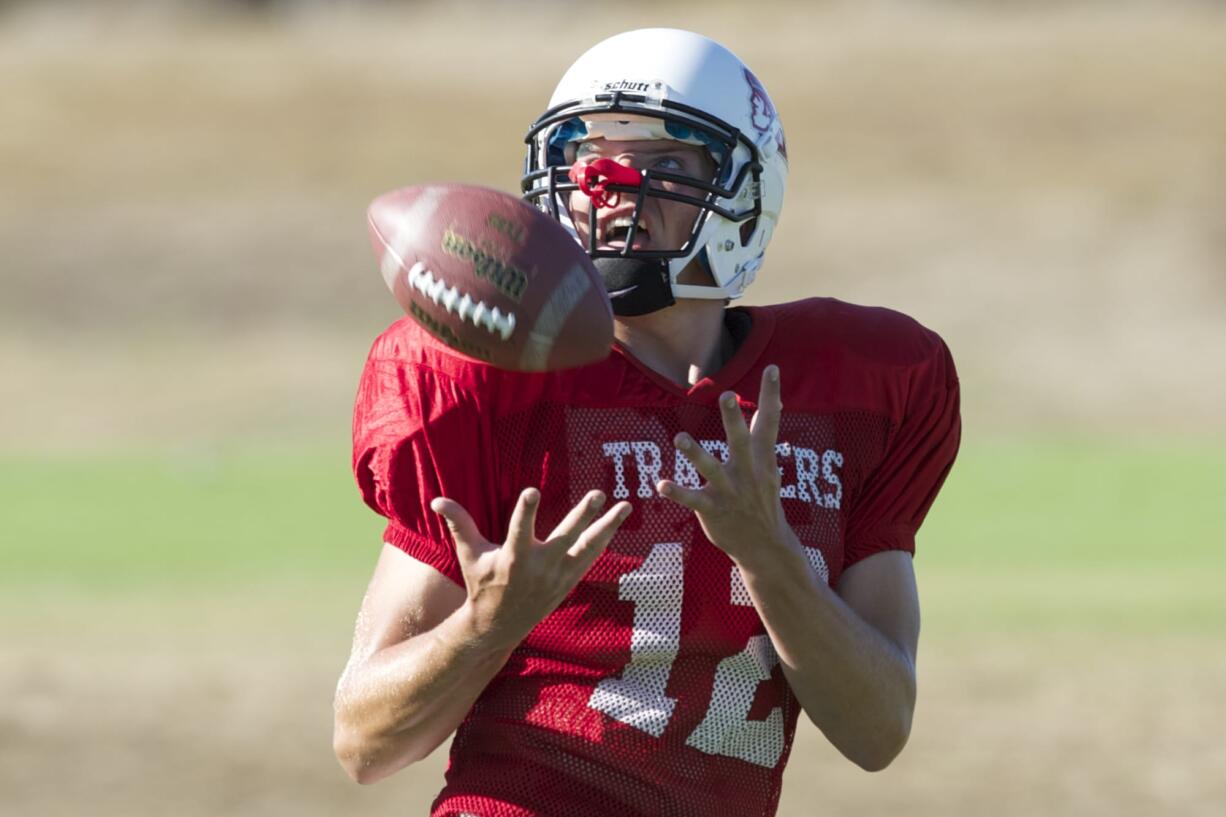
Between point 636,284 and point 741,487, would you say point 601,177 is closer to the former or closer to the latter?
point 636,284

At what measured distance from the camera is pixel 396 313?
23.8 m

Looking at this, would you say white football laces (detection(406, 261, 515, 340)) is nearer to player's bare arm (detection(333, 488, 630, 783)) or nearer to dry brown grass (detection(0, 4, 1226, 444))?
player's bare arm (detection(333, 488, 630, 783))

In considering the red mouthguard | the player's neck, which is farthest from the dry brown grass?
the red mouthguard

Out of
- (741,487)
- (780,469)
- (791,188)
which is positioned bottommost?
(741,487)

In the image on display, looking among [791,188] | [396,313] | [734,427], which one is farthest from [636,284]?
[791,188]

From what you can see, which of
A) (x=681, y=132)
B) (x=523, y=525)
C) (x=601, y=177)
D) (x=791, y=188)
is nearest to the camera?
(x=523, y=525)

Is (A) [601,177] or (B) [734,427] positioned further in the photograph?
(A) [601,177]

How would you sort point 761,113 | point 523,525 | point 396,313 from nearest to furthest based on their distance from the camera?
point 523,525 < point 761,113 < point 396,313

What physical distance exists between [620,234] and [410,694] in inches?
29.7

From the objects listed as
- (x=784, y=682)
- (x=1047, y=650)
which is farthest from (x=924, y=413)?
(x=1047, y=650)

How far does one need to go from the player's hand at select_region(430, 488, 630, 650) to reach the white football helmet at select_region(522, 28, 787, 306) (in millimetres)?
560

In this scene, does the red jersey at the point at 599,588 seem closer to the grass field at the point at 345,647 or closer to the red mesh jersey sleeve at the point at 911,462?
the red mesh jersey sleeve at the point at 911,462

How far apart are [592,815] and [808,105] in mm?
27321

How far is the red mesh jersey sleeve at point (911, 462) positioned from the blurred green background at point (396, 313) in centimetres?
371
